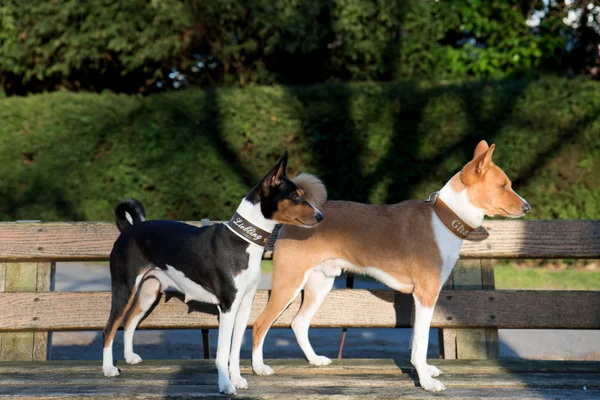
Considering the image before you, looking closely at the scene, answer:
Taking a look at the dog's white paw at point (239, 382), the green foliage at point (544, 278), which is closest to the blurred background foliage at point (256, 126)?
the green foliage at point (544, 278)

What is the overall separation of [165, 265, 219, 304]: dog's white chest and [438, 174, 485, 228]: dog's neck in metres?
1.40

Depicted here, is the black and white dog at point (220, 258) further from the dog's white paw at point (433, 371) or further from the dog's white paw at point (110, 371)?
the dog's white paw at point (433, 371)

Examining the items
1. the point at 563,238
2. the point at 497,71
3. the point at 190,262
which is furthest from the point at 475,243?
the point at 497,71

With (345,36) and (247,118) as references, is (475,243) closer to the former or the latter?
(247,118)

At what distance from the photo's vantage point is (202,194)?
38.6 ft

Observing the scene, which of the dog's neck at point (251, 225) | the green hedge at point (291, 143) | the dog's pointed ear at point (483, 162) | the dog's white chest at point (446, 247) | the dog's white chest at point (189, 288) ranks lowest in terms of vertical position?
the dog's white chest at point (189, 288)

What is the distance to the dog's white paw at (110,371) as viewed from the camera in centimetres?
385

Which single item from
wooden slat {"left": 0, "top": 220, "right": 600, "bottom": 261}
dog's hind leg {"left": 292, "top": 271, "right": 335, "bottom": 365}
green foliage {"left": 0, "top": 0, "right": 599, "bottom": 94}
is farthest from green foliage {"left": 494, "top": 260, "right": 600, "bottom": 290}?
dog's hind leg {"left": 292, "top": 271, "right": 335, "bottom": 365}

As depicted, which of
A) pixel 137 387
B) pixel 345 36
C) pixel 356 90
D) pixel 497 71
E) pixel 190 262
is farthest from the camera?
pixel 497 71

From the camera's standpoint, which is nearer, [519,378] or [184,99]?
[519,378]

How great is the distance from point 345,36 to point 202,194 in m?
4.80

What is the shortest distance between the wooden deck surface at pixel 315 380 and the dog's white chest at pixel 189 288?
1.28ft

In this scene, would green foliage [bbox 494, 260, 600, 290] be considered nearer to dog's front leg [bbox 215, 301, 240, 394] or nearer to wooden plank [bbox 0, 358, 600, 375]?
wooden plank [bbox 0, 358, 600, 375]

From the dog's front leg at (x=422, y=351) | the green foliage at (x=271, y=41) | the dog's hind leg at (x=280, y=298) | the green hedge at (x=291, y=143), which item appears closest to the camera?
the dog's front leg at (x=422, y=351)
